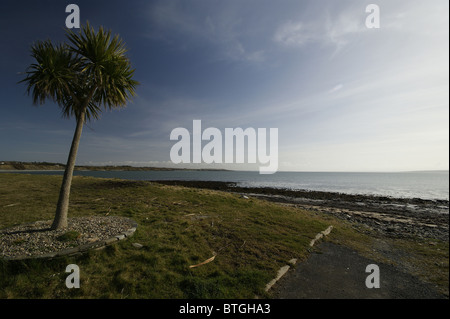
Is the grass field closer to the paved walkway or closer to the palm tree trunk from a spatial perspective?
the paved walkway

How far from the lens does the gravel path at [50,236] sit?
17.7 feet

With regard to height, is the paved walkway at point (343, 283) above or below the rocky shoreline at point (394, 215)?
above

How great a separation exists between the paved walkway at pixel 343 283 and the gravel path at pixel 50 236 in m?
6.37

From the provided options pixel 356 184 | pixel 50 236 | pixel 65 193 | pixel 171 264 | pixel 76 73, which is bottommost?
pixel 356 184

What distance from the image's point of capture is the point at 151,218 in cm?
1070

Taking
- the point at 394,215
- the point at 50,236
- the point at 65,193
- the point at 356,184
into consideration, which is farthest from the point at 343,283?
the point at 356,184

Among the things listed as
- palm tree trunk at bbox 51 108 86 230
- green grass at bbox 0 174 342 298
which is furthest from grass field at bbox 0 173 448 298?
palm tree trunk at bbox 51 108 86 230

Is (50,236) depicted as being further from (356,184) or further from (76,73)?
(356,184)

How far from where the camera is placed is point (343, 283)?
5.19 m

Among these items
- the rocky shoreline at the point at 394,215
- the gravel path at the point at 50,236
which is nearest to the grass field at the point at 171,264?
the gravel path at the point at 50,236

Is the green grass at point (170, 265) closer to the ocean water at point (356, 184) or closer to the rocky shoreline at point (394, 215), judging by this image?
the rocky shoreline at point (394, 215)

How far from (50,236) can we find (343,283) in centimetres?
959
